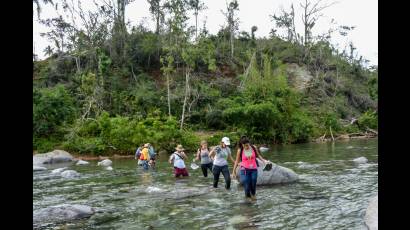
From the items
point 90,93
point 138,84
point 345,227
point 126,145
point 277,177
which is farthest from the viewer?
point 138,84

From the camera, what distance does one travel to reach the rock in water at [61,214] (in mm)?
10070

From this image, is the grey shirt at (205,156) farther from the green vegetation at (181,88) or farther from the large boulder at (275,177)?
the green vegetation at (181,88)

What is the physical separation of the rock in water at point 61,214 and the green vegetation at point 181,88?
883 inches

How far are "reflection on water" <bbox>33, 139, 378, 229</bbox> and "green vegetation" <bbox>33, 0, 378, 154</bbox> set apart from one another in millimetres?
17240

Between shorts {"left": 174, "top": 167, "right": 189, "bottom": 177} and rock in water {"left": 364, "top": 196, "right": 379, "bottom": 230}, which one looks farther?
shorts {"left": 174, "top": 167, "right": 189, "bottom": 177}

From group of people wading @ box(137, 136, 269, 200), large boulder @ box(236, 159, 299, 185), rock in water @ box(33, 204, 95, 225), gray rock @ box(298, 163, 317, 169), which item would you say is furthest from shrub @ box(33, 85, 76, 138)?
rock in water @ box(33, 204, 95, 225)

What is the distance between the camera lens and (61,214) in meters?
10.3

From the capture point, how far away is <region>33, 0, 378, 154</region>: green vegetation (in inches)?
1396

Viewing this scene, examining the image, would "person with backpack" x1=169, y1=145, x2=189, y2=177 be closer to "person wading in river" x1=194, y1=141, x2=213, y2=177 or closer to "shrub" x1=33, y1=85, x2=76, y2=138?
"person wading in river" x1=194, y1=141, x2=213, y2=177

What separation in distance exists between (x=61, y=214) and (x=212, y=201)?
3878mm

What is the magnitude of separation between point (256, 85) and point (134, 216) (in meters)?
33.7
